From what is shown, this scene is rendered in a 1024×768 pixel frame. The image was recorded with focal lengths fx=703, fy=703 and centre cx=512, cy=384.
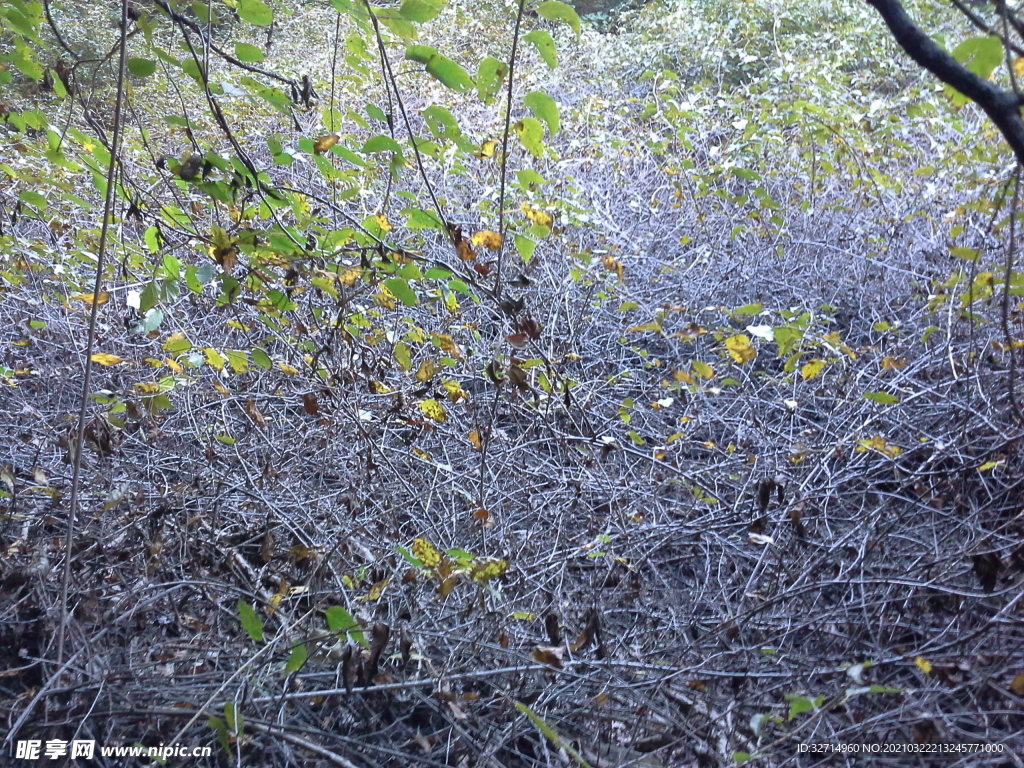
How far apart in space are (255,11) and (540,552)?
1.68 m

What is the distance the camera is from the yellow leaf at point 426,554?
1749 millimetres

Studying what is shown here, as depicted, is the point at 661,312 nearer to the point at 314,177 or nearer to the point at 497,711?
the point at 497,711

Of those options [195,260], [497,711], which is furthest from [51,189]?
[497,711]

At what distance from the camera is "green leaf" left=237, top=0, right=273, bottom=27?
1.55m

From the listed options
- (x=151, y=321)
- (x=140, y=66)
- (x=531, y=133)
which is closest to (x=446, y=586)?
(x=151, y=321)

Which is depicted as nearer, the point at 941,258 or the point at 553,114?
the point at 553,114

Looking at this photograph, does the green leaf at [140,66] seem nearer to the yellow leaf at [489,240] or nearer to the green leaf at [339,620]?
the yellow leaf at [489,240]

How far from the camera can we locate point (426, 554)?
5.81 feet

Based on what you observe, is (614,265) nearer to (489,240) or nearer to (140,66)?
(489,240)

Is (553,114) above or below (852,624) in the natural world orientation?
above

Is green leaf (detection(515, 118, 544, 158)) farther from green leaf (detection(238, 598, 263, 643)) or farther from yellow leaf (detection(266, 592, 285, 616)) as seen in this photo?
yellow leaf (detection(266, 592, 285, 616))

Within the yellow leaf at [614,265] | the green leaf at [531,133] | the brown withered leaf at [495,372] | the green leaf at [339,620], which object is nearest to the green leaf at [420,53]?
the green leaf at [531,133]

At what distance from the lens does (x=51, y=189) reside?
417cm

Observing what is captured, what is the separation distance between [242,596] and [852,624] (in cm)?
174
